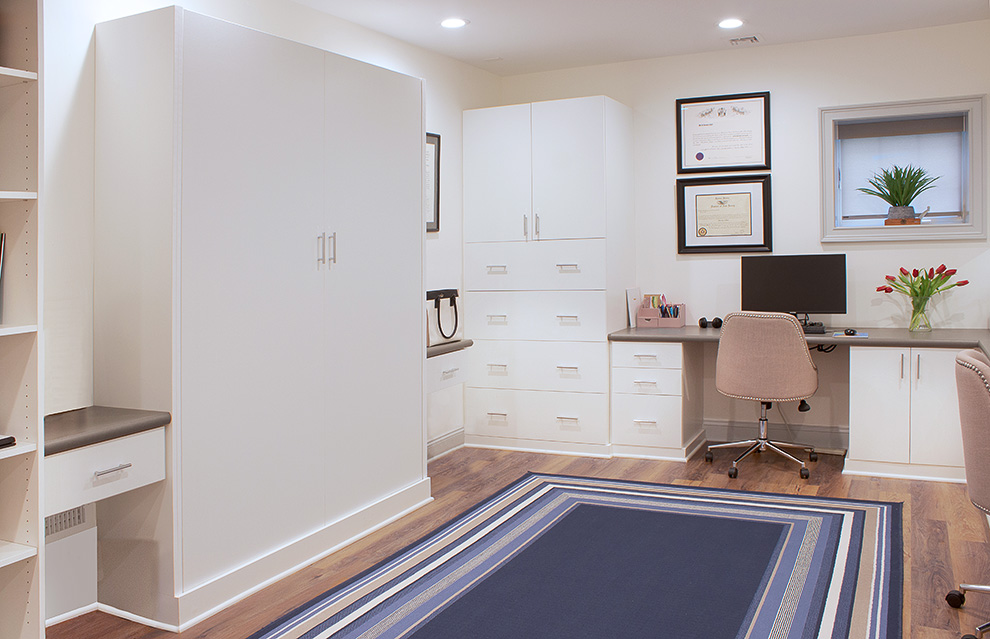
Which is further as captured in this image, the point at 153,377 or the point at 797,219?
the point at 797,219

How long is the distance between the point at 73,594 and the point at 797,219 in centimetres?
425

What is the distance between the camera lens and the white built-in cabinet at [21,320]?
2.21 m

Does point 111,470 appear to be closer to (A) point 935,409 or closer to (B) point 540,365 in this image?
(B) point 540,365

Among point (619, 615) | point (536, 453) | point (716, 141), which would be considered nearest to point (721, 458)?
point (536, 453)

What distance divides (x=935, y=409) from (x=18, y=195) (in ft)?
13.7

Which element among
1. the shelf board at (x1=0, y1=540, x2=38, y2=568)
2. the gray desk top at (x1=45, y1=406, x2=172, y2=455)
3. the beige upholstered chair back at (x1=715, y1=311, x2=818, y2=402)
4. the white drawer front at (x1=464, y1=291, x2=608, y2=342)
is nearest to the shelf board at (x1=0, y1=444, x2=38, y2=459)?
the gray desk top at (x1=45, y1=406, x2=172, y2=455)

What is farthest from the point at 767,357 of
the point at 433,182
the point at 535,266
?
the point at 433,182

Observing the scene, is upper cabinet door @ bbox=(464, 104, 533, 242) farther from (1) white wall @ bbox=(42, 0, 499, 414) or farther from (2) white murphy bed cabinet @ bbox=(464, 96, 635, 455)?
(1) white wall @ bbox=(42, 0, 499, 414)

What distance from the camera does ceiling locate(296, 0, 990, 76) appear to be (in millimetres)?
4125

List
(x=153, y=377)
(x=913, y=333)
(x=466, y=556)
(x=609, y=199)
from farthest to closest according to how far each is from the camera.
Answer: (x=609, y=199), (x=913, y=333), (x=466, y=556), (x=153, y=377)

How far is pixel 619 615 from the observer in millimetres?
2725

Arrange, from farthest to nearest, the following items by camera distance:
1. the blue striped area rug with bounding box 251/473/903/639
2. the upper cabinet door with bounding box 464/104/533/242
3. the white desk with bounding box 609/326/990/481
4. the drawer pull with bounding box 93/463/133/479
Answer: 1. the upper cabinet door with bounding box 464/104/533/242
2. the white desk with bounding box 609/326/990/481
3. the blue striped area rug with bounding box 251/473/903/639
4. the drawer pull with bounding box 93/463/133/479

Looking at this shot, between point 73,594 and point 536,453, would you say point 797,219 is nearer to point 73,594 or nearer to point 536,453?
point 536,453

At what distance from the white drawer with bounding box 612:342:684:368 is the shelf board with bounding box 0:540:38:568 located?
3.37 meters
